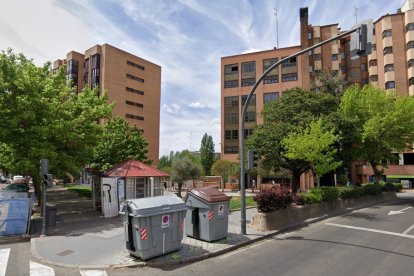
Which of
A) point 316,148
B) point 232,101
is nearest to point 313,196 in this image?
point 316,148

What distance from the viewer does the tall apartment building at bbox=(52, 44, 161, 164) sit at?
2579 inches

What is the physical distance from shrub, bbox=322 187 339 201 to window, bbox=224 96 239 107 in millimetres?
39550

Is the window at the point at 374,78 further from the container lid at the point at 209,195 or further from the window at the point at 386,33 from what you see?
the container lid at the point at 209,195

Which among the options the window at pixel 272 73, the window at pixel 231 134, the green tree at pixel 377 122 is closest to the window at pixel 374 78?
the window at pixel 272 73

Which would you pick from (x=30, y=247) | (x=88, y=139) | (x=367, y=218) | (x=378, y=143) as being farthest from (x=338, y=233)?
(x=378, y=143)

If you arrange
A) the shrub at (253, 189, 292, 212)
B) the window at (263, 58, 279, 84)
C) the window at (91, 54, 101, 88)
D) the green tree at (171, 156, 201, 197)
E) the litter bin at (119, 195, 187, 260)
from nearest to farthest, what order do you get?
the litter bin at (119, 195, 187, 260) < the shrub at (253, 189, 292, 212) < the green tree at (171, 156, 201, 197) < the window at (263, 58, 279, 84) < the window at (91, 54, 101, 88)

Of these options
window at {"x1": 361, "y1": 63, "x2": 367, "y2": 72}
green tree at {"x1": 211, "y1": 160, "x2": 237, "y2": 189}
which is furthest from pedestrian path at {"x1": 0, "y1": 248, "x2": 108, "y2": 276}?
window at {"x1": 361, "y1": 63, "x2": 367, "y2": 72}

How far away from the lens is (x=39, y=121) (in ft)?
50.0

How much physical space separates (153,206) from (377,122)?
2187cm

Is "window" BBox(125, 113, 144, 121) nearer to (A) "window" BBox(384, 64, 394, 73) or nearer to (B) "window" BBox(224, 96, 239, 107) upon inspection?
(B) "window" BBox(224, 96, 239, 107)

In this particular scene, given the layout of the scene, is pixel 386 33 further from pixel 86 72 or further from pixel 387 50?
pixel 86 72

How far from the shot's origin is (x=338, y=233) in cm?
1262

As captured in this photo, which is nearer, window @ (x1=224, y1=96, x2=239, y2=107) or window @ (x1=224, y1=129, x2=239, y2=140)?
window @ (x1=224, y1=129, x2=239, y2=140)

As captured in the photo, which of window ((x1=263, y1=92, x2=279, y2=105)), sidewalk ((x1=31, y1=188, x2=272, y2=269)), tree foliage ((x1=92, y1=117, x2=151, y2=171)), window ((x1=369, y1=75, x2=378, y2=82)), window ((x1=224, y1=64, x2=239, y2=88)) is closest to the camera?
sidewalk ((x1=31, y1=188, x2=272, y2=269))
